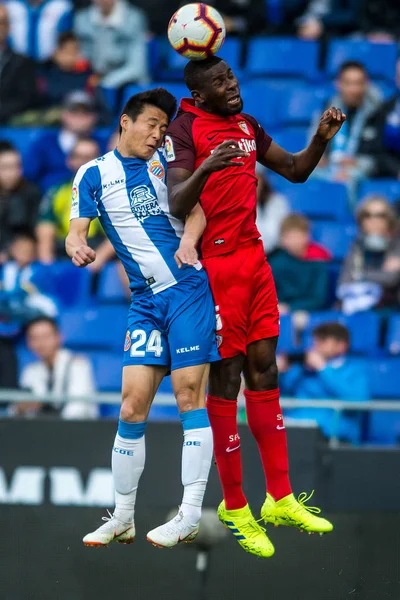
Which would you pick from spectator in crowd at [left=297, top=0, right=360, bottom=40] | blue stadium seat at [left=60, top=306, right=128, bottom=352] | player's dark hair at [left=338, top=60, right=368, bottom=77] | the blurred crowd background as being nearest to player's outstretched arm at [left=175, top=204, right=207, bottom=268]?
the blurred crowd background

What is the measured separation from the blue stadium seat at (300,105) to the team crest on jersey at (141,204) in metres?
5.80

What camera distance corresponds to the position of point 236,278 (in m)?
6.29

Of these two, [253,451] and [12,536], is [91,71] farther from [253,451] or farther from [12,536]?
[12,536]

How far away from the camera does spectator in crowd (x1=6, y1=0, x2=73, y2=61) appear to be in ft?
41.5

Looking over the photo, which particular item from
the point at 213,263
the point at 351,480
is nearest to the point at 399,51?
the point at 351,480

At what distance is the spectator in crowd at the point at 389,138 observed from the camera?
11.1 m

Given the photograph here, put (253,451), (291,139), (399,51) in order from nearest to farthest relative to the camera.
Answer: (253,451) < (291,139) < (399,51)

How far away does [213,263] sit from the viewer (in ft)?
20.7

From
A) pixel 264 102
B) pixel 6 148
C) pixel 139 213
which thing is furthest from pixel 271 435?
pixel 264 102

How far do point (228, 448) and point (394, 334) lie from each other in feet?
12.9

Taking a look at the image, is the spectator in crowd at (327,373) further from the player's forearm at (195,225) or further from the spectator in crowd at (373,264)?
the player's forearm at (195,225)

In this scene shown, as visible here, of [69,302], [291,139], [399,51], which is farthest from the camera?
[399,51]

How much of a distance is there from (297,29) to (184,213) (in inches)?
282

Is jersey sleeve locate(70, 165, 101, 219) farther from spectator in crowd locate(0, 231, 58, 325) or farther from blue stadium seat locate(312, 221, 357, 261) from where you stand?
blue stadium seat locate(312, 221, 357, 261)
